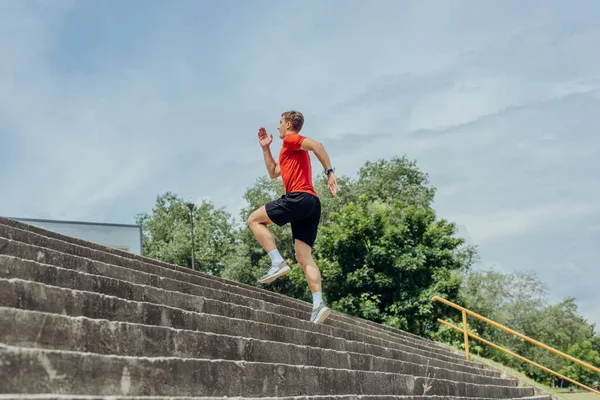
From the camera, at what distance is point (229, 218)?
151 ft

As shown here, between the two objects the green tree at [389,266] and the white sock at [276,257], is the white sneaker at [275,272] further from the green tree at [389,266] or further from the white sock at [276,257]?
the green tree at [389,266]

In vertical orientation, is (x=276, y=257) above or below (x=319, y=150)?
below

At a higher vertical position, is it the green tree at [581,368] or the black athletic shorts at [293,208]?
the green tree at [581,368]

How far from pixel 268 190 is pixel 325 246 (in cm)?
1505

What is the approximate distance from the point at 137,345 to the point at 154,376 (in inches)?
14.5

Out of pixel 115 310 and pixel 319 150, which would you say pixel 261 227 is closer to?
pixel 319 150

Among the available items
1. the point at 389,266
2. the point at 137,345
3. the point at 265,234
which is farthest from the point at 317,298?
the point at 389,266

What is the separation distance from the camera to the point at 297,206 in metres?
6.34

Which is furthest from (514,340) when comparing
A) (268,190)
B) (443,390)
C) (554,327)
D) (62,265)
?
(62,265)

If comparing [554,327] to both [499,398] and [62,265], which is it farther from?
[62,265]

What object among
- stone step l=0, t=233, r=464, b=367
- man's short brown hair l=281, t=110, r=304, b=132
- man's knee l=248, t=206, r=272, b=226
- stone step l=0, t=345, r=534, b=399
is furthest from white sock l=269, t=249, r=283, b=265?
stone step l=0, t=345, r=534, b=399

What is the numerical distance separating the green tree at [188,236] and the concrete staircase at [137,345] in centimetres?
3627

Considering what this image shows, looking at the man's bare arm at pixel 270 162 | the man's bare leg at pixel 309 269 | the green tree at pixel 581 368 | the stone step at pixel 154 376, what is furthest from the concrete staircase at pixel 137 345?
the green tree at pixel 581 368

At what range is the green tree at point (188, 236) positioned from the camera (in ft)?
143
